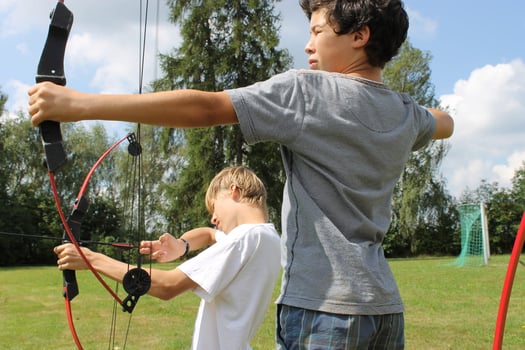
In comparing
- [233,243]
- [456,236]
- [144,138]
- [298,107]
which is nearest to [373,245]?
[298,107]

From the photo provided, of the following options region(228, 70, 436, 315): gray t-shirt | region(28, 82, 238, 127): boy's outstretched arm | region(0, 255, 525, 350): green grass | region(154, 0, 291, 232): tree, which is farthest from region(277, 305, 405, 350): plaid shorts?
region(154, 0, 291, 232): tree

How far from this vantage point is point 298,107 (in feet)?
5.28

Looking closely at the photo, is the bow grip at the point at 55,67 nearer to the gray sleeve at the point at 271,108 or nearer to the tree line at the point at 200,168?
the gray sleeve at the point at 271,108

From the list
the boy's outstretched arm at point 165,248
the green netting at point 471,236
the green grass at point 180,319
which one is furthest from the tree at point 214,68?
the boy's outstretched arm at point 165,248

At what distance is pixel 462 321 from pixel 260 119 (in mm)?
7024

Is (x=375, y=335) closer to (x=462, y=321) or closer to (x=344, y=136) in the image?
(x=344, y=136)

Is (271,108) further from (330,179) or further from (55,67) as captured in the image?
(55,67)

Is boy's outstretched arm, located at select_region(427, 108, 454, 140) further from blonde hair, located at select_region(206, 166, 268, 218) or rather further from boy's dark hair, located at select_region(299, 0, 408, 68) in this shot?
blonde hair, located at select_region(206, 166, 268, 218)

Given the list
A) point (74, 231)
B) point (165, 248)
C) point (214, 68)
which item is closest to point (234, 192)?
point (165, 248)

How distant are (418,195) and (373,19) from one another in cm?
3289

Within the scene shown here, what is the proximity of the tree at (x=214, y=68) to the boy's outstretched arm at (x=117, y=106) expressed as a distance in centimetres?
2439

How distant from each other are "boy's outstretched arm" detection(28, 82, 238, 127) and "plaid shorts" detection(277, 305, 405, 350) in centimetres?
55

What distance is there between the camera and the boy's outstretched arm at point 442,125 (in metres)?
2.13

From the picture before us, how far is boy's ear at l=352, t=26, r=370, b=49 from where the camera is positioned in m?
1.75
